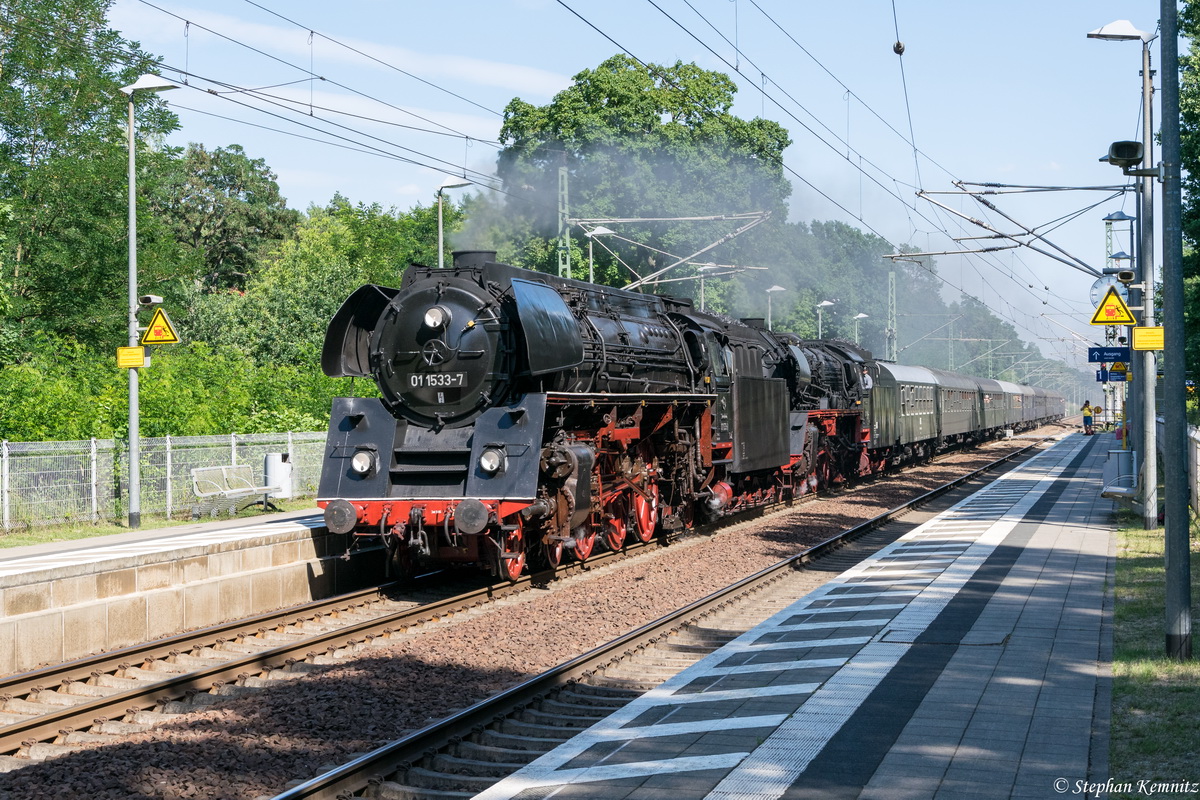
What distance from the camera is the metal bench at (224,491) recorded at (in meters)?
19.6

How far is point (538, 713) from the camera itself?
7.88 m

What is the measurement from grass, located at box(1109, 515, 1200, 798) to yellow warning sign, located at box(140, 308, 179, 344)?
1414cm

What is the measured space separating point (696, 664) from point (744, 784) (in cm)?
308

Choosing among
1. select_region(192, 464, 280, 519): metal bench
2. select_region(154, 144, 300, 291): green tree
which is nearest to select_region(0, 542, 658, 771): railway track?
select_region(192, 464, 280, 519): metal bench

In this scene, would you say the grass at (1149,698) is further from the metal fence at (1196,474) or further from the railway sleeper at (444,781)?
the metal fence at (1196,474)

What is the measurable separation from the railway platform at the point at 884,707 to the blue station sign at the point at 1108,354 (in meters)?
7.77

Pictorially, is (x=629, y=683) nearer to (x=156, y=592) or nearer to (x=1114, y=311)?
(x=156, y=592)

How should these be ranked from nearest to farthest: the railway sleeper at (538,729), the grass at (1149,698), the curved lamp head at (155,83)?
the grass at (1149,698) → the railway sleeper at (538,729) → the curved lamp head at (155,83)

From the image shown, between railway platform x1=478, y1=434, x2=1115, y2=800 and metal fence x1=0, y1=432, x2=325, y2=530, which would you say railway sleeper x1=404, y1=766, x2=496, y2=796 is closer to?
railway platform x1=478, y1=434, x2=1115, y2=800

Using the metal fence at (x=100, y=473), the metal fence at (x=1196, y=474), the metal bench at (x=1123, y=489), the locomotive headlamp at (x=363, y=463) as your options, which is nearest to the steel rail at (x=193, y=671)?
the locomotive headlamp at (x=363, y=463)

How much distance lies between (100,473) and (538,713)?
13505 mm

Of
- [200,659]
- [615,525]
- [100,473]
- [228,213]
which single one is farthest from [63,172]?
[228,213]

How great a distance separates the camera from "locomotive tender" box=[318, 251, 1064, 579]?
12.3 metres

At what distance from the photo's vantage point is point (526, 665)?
9375 millimetres
